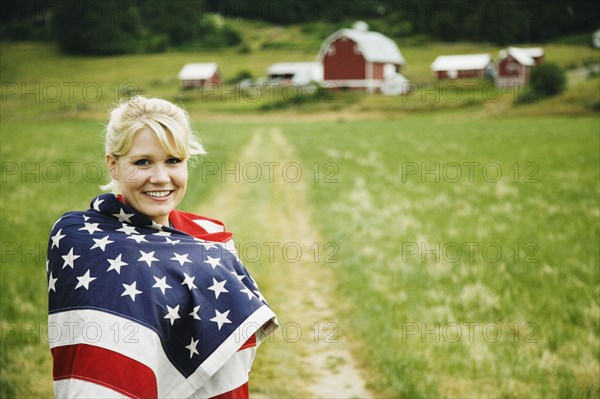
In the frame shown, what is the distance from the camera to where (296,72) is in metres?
82.3

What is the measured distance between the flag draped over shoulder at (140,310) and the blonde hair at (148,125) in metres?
0.30

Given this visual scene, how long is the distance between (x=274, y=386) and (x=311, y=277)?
3.28 meters

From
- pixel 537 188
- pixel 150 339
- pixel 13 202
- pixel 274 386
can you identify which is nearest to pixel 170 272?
pixel 150 339

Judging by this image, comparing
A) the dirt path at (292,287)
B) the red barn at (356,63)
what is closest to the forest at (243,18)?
the red barn at (356,63)

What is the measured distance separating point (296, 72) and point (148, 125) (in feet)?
269

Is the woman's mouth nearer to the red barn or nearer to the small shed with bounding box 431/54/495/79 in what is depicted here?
the red barn

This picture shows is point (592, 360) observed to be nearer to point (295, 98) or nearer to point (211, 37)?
point (295, 98)

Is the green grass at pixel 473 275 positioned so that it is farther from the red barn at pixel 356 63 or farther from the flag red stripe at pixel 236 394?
the red barn at pixel 356 63

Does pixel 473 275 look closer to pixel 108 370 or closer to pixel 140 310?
pixel 140 310

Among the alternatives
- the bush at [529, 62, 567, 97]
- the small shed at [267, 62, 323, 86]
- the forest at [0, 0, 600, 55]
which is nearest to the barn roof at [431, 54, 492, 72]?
the forest at [0, 0, 600, 55]

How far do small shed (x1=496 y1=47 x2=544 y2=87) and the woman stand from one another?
69950 millimetres

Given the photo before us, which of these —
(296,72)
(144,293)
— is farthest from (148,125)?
(296,72)

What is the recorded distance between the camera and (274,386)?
16.0 feet

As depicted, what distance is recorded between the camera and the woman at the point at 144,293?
2.41 m
